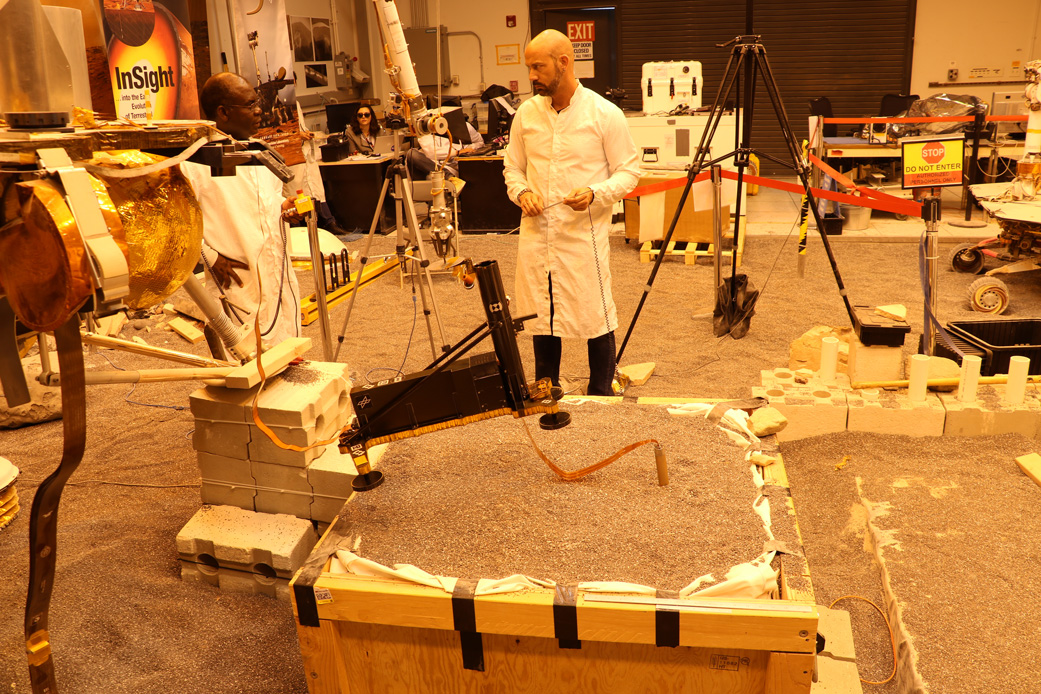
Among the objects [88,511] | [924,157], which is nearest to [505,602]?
[88,511]

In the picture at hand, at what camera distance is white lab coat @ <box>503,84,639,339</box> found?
3.25 m

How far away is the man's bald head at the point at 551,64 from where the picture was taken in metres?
3.10

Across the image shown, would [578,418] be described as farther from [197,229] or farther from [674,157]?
[674,157]

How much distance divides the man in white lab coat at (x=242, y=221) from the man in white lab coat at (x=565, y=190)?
0.97 m

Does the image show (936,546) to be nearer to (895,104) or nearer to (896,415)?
(896,415)

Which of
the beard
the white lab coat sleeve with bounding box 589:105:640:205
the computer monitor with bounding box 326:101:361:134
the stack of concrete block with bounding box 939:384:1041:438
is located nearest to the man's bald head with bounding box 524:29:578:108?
the beard

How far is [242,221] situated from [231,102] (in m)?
0.46

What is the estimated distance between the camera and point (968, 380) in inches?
131

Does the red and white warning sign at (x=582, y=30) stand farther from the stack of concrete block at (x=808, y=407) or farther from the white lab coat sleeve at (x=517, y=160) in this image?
the stack of concrete block at (x=808, y=407)

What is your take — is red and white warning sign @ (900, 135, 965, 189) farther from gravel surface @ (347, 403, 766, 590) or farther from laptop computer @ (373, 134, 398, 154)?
laptop computer @ (373, 134, 398, 154)

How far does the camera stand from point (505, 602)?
168 centimetres

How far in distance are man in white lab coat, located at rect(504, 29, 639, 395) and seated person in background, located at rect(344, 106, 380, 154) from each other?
5517 millimetres

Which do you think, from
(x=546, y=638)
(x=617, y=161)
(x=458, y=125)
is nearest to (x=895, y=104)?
(x=458, y=125)

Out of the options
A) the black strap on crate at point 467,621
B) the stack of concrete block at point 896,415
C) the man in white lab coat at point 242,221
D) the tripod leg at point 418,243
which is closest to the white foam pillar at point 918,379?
the stack of concrete block at point 896,415
